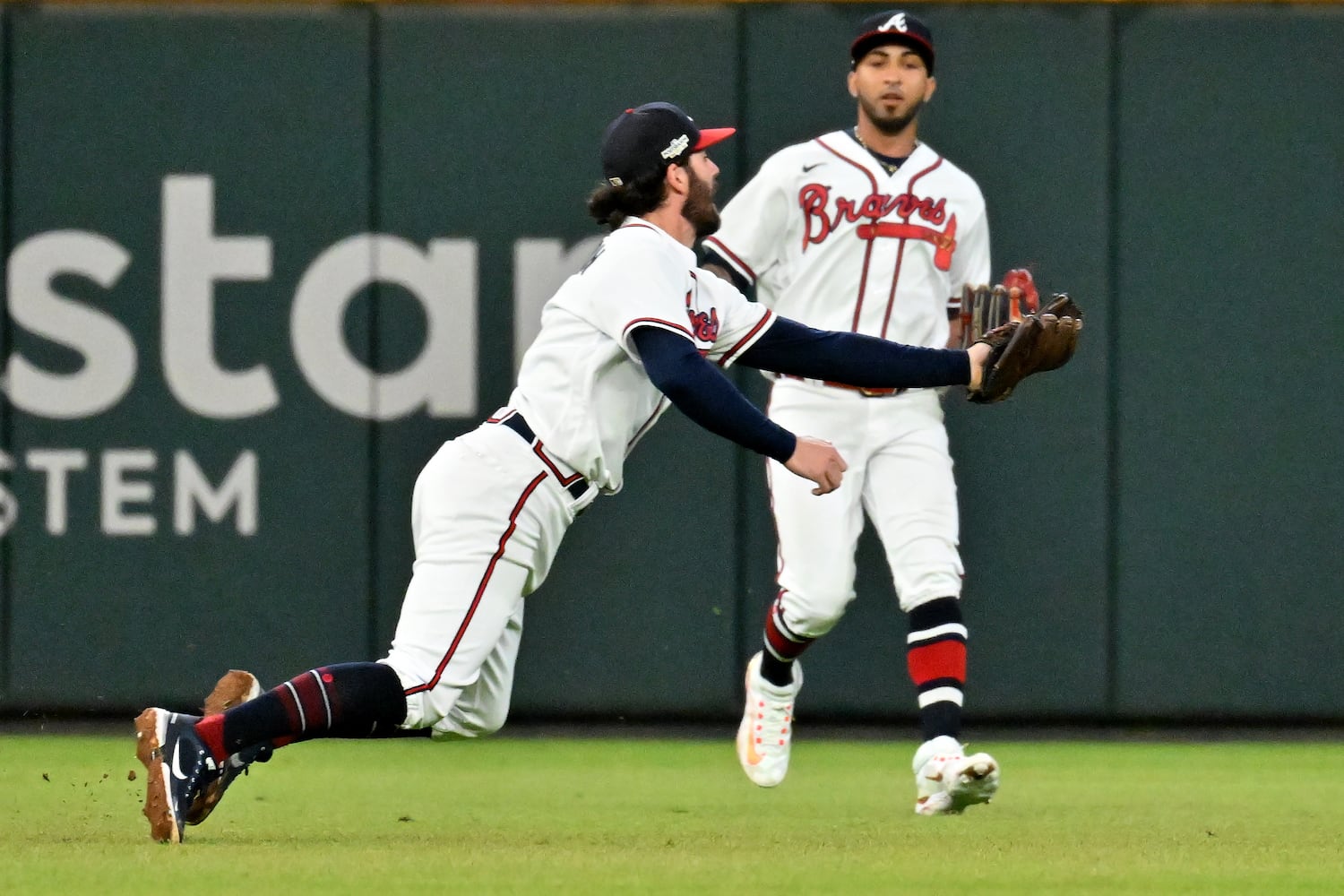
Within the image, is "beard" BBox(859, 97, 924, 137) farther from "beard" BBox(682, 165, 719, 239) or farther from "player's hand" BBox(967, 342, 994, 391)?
"player's hand" BBox(967, 342, 994, 391)

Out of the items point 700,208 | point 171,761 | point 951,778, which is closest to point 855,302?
point 700,208

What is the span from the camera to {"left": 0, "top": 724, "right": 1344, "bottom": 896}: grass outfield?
176 inches

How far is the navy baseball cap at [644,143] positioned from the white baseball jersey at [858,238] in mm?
1090

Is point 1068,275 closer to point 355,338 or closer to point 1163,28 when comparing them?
point 1163,28

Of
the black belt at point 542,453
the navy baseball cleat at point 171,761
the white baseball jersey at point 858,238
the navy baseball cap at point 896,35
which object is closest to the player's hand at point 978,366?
the black belt at point 542,453

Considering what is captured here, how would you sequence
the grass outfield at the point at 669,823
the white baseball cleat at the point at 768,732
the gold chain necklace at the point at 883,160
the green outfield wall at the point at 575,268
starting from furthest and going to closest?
the green outfield wall at the point at 575,268, the white baseball cleat at the point at 768,732, the gold chain necklace at the point at 883,160, the grass outfield at the point at 669,823

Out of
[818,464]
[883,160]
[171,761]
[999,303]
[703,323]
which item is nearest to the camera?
[171,761]

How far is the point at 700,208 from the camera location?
17.2 ft

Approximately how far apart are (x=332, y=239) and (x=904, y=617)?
240cm

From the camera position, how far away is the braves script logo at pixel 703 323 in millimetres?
5055

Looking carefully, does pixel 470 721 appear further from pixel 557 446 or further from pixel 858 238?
pixel 858 238

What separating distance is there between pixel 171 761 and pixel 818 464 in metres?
1.49

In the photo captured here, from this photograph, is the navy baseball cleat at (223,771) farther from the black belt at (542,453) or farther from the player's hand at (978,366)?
the player's hand at (978,366)

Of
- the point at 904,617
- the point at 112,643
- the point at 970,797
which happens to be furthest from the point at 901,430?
the point at 112,643
